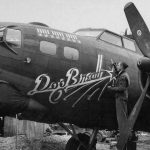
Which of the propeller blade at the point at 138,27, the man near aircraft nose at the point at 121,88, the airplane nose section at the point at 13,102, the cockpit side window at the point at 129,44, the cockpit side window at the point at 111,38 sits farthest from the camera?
the cockpit side window at the point at 129,44

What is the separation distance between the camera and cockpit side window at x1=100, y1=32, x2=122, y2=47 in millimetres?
11594

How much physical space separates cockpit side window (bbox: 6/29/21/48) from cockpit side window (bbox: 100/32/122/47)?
3323 mm

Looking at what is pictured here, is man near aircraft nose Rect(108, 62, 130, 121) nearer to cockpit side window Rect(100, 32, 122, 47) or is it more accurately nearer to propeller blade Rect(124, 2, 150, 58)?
propeller blade Rect(124, 2, 150, 58)

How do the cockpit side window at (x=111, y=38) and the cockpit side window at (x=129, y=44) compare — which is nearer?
the cockpit side window at (x=111, y=38)

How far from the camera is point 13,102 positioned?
334 inches

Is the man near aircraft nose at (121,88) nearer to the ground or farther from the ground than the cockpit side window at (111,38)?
nearer to the ground

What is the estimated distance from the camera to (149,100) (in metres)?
11.3

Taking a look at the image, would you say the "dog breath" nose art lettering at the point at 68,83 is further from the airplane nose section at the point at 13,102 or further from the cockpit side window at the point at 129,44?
the cockpit side window at the point at 129,44

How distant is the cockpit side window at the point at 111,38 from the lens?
11594 millimetres

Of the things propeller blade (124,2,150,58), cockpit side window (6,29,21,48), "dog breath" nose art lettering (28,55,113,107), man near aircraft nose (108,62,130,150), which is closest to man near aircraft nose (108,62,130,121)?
man near aircraft nose (108,62,130,150)

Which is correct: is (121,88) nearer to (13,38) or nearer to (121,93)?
(121,93)

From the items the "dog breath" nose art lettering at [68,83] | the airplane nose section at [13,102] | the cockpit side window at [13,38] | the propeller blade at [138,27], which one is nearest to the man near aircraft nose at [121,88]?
the "dog breath" nose art lettering at [68,83]

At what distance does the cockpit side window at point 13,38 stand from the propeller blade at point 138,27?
3.64 m

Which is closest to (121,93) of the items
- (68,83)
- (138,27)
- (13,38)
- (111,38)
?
(68,83)
